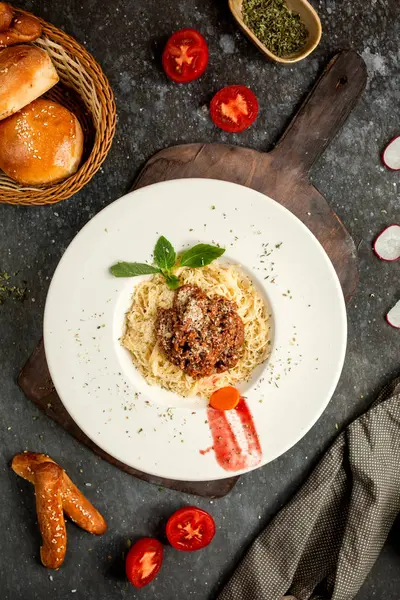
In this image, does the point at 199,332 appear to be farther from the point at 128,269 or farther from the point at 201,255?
the point at 128,269

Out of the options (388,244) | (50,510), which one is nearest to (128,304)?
(50,510)

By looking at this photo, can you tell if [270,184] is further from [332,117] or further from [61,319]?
[61,319]

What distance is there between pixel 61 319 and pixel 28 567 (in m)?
2.27

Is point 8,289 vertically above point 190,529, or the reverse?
point 8,289

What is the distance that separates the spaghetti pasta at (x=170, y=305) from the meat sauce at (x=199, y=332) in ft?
0.21

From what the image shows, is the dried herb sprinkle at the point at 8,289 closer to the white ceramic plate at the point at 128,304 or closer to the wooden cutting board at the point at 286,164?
the wooden cutting board at the point at 286,164

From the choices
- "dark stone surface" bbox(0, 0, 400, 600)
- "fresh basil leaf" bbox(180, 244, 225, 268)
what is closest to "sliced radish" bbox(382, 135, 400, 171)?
"dark stone surface" bbox(0, 0, 400, 600)

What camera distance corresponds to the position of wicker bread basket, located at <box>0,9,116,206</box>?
4.66 m

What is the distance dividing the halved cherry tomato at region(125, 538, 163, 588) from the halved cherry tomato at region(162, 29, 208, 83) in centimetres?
394

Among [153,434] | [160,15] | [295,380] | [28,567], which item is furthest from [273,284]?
[28,567]

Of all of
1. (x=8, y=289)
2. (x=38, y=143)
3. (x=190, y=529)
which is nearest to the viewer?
(x=38, y=143)

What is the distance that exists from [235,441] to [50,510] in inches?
61.6

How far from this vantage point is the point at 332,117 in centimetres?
525

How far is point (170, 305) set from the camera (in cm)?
495
